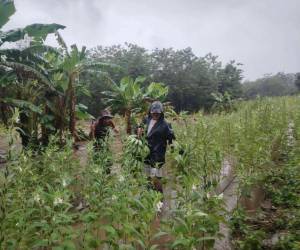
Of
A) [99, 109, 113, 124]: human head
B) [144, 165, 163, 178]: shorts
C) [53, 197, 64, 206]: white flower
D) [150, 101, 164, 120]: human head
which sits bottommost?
[144, 165, 163, 178]: shorts

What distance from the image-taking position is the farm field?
9.87 feet

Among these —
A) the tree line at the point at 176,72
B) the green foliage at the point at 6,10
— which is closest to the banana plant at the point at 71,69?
the green foliage at the point at 6,10

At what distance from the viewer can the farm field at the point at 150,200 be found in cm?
301

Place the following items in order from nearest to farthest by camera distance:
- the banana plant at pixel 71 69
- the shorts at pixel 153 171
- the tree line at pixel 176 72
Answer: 1. the shorts at pixel 153 171
2. the banana plant at pixel 71 69
3. the tree line at pixel 176 72

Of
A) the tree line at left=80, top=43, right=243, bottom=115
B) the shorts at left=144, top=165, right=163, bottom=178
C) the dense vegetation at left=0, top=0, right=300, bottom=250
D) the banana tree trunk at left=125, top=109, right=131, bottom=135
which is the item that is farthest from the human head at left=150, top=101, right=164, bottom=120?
the tree line at left=80, top=43, right=243, bottom=115

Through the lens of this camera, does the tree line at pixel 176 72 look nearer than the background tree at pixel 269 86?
Yes

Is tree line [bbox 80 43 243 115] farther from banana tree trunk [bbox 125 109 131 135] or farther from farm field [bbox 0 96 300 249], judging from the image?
farm field [bbox 0 96 300 249]

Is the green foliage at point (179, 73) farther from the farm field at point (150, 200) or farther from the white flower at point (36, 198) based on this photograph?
the white flower at point (36, 198)

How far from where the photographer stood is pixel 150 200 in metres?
3.25

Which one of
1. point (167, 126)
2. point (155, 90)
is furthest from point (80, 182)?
point (155, 90)

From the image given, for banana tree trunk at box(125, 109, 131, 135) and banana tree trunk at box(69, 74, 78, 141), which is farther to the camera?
banana tree trunk at box(125, 109, 131, 135)

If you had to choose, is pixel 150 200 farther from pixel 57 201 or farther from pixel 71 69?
pixel 71 69

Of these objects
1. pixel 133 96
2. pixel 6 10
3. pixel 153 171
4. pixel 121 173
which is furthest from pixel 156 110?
pixel 133 96

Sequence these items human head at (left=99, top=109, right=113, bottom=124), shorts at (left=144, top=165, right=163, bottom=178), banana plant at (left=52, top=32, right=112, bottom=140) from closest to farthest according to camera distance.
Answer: shorts at (left=144, top=165, right=163, bottom=178)
human head at (left=99, top=109, right=113, bottom=124)
banana plant at (left=52, top=32, right=112, bottom=140)
